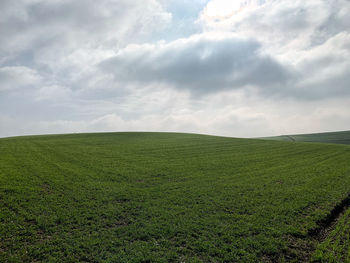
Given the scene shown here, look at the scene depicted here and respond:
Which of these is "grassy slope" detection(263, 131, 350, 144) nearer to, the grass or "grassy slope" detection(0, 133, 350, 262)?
"grassy slope" detection(0, 133, 350, 262)

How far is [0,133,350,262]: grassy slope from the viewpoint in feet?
34.0

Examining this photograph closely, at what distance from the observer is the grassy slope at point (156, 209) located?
10359mm

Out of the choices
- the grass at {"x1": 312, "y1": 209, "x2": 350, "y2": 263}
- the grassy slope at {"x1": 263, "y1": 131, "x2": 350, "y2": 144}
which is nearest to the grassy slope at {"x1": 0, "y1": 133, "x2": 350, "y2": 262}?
the grass at {"x1": 312, "y1": 209, "x2": 350, "y2": 263}

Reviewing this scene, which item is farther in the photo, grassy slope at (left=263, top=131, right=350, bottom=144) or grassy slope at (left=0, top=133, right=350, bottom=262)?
grassy slope at (left=263, top=131, right=350, bottom=144)

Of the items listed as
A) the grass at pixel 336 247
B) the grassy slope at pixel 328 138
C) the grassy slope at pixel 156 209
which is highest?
the grassy slope at pixel 328 138

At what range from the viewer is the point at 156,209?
48.5ft

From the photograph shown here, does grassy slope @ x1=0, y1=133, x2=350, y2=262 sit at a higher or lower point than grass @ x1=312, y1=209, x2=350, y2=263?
higher

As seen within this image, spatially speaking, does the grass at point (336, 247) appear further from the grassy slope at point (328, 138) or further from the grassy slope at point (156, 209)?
the grassy slope at point (328, 138)

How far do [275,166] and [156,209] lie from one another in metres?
20.1

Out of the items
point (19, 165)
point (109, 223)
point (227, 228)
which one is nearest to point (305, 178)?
point (227, 228)

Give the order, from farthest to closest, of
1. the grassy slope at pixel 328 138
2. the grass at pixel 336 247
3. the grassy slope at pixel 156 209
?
the grassy slope at pixel 328 138, the grassy slope at pixel 156 209, the grass at pixel 336 247

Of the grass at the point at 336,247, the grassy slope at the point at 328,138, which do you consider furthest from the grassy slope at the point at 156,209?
the grassy slope at the point at 328,138

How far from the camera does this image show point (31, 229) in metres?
11.6

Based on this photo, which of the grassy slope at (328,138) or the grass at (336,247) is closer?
the grass at (336,247)
